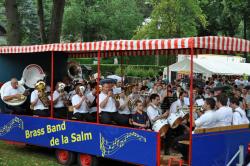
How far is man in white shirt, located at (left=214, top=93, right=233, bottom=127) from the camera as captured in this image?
848 centimetres

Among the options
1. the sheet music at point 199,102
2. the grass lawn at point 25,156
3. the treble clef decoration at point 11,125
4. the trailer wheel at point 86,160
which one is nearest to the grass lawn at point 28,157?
the grass lawn at point 25,156

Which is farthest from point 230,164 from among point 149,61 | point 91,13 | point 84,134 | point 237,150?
point 91,13

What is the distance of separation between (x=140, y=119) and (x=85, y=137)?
1.33 metres

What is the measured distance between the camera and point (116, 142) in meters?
9.12

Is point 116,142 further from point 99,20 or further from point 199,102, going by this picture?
point 99,20

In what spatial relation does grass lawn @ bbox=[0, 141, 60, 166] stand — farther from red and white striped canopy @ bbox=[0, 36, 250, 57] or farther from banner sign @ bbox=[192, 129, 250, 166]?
banner sign @ bbox=[192, 129, 250, 166]

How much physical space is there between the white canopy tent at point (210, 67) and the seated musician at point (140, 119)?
12532mm

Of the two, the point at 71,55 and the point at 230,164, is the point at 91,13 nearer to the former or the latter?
the point at 71,55

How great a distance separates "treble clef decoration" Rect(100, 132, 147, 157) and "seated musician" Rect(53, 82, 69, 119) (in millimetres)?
2021

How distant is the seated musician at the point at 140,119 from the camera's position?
30.1 ft

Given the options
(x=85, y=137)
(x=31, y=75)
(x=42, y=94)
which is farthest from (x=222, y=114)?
(x=31, y=75)

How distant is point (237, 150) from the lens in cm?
877

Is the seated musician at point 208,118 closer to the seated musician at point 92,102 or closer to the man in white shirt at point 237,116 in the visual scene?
the man in white shirt at point 237,116

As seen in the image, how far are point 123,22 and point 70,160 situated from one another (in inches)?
1533
